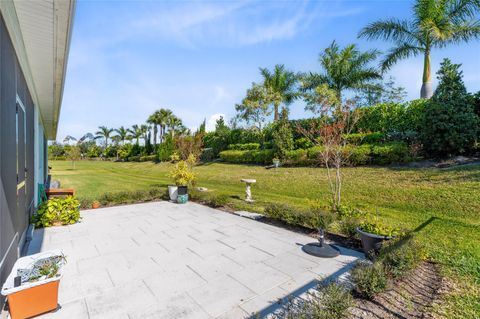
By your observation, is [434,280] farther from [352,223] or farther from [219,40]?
[219,40]

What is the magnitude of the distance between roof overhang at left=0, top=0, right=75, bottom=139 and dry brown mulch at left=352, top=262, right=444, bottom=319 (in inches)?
170

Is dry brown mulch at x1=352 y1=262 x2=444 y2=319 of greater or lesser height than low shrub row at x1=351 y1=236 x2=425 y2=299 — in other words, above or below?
below

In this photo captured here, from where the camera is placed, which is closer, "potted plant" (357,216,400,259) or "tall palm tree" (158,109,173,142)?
"potted plant" (357,216,400,259)

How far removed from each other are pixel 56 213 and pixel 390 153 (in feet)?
36.6

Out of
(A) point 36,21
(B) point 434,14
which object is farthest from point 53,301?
(B) point 434,14

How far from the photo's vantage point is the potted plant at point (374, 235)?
12.2 ft

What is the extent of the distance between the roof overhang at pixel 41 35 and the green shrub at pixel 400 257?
4.59 metres

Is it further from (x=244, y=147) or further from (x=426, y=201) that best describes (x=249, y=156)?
(x=426, y=201)

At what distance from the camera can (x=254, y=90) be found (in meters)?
17.9

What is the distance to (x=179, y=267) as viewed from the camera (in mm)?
3557

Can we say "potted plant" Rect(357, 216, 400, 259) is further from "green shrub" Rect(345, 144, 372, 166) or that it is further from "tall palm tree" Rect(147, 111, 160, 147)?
"tall palm tree" Rect(147, 111, 160, 147)

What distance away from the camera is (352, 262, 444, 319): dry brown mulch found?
7.85 feet

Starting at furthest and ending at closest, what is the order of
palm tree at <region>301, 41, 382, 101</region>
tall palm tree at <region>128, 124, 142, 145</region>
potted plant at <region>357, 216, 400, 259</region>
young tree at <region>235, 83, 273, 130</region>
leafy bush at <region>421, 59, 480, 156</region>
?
1. tall palm tree at <region>128, 124, 142, 145</region>
2. palm tree at <region>301, 41, 382, 101</region>
3. young tree at <region>235, 83, 273, 130</region>
4. leafy bush at <region>421, 59, 480, 156</region>
5. potted plant at <region>357, 216, 400, 259</region>

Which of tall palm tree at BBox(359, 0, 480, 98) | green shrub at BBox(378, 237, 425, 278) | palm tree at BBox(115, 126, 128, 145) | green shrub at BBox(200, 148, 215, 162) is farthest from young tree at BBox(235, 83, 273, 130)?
palm tree at BBox(115, 126, 128, 145)
